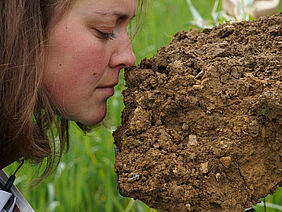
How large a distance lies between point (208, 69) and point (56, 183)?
1.46 meters

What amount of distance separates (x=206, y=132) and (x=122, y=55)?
1.19 ft

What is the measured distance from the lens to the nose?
1.21m

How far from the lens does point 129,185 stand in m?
0.99

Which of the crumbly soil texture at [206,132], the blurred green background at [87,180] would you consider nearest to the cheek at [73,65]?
the crumbly soil texture at [206,132]

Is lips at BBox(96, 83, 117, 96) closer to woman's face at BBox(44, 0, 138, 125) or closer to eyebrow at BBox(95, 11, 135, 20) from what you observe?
woman's face at BBox(44, 0, 138, 125)

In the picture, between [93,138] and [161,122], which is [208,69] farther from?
[93,138]

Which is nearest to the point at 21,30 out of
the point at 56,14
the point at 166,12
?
the point at 56,14

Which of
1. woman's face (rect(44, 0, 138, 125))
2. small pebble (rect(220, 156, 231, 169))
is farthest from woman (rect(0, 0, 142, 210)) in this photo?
small pebble (rect(220, 156, 231, 169))

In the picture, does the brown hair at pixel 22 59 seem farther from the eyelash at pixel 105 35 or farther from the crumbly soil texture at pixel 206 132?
the crumbly soil texture at pixel 206 132

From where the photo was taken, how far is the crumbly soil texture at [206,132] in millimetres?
974

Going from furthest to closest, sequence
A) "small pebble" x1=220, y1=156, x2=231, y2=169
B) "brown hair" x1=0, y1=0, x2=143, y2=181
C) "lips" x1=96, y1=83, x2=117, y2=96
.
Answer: "lips" x1=96, y1=83, x2=117, y2=96 → "brown hair" x1=0, y1=0, x2=143, y2=181 → "small pebble" x1=220, y1=156, x2=231, y2=169

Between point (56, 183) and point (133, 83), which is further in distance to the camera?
point (56, 183)

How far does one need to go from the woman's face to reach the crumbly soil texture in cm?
14

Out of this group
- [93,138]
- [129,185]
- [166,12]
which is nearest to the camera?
[129,185]
